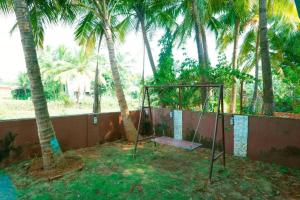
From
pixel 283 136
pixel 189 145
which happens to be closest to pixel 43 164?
pixel 189 145

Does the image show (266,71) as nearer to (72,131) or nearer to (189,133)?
(189,133)

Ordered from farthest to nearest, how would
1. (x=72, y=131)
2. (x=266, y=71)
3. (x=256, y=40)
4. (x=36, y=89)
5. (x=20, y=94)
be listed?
(x=20, y=94)
(x=256, y=40)
(x=72, y=131)
(x=266, y=71)
(x=36, y=89)

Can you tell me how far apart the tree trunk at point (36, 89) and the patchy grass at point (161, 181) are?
0.62 m

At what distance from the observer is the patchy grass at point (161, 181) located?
161 inches

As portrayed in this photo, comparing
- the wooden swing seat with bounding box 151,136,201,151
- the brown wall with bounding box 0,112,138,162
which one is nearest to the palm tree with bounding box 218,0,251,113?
the wooden swing seat with bounding box 151,136,201,151

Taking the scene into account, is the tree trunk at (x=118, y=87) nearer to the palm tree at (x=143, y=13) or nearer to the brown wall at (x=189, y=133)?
the brown wall at (x=189, y=133)

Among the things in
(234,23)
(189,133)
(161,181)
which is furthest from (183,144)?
(234,23)

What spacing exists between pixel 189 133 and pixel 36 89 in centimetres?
445

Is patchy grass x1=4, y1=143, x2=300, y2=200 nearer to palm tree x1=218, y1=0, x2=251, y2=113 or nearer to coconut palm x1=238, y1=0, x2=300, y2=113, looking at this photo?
palm tree x1=218, y1=0, x2=251, y2=113

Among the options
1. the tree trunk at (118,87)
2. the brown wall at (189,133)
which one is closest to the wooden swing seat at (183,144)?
the brown wall at (189,133)

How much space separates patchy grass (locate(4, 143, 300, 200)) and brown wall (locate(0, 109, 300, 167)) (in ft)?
1.08

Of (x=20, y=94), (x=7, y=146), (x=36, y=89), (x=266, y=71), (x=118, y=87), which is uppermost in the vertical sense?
(x=20, y=94)

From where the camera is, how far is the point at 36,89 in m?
4.96

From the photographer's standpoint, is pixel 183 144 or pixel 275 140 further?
pixel 183 144
